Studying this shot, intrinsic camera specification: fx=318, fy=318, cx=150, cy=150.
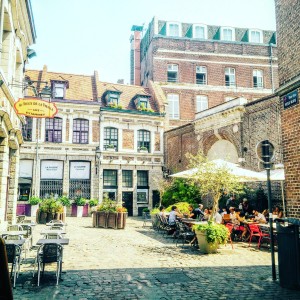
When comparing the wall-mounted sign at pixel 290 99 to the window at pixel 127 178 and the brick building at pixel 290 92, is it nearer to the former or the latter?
the brick building at pixel 290 92

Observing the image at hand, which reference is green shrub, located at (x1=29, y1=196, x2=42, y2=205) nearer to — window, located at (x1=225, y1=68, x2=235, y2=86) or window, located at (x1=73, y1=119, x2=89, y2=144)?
window, located at (x1=73, y1=119, x2=89, y2=144)

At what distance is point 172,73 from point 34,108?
21.6 meters

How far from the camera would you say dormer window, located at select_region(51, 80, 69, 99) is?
83.1ft

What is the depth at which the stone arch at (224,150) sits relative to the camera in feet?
66.3

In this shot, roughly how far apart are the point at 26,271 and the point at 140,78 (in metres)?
29.8

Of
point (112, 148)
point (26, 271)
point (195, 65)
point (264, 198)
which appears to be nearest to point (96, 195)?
point (112, 148)

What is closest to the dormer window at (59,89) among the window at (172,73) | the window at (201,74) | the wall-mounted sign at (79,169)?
the wall-mounted sign at (79,169)

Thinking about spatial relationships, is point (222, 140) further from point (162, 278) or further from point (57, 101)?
point (162, 278)

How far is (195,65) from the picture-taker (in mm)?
30234

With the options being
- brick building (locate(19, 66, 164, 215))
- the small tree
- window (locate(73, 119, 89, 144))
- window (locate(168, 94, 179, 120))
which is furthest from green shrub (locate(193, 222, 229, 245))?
window (locate(168, 94, 179, 120))

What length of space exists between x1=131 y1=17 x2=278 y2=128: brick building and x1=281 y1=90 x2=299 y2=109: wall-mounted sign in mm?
20475

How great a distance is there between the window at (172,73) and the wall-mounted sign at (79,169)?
11364mm

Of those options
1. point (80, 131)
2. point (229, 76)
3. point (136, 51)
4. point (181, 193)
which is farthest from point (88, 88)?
point (229, 76)

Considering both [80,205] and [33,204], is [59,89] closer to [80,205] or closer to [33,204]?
[33,204]
